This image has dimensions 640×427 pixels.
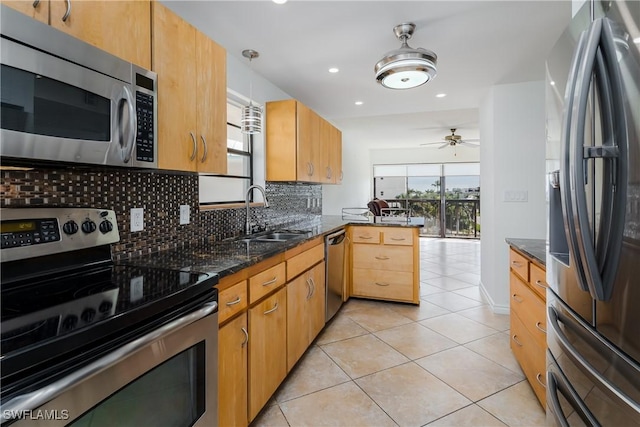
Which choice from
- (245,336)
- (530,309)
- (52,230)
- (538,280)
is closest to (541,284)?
(538,280)

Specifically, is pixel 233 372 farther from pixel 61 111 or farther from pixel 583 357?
pixel 583 357

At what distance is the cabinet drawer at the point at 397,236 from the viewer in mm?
3547

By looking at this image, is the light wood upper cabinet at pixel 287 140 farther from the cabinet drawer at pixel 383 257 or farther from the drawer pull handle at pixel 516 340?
the drawer pull handle at pixel 516 340

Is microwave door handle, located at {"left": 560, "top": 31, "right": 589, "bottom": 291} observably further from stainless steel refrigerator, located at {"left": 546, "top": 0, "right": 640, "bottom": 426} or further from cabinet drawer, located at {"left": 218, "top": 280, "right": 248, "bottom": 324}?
cabinet drawer, located at {"left": 218, "top": 280, "right": 248, "bottom": 324}

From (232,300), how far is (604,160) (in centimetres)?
140

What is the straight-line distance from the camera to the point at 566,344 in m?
1.11

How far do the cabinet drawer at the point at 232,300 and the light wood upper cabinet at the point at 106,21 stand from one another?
105 centimetres

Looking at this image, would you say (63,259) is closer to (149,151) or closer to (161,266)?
(161,266)

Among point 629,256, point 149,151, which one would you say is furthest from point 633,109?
point 149,151

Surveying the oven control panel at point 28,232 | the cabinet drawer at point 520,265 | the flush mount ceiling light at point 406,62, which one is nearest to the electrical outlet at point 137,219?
the oven control panel at point 28,232

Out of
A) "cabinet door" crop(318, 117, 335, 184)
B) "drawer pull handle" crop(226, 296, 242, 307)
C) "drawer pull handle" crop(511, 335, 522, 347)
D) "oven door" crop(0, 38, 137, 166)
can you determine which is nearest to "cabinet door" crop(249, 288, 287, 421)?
"drawer pull handle" crop(226, 296, 242, 307)

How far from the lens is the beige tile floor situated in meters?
1.82

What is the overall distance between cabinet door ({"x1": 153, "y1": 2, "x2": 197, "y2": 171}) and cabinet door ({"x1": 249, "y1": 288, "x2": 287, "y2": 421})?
33.5 inches

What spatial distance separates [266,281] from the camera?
1.76 meters
